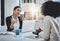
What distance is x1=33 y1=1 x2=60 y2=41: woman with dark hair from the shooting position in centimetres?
169

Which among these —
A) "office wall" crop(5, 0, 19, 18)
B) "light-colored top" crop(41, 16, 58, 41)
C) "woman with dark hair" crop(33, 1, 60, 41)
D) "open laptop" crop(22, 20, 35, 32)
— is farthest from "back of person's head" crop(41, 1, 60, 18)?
"office wall" crop(5, 0, 19, 18)

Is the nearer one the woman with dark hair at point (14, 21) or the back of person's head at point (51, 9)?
the back of person's head at point (51, 9)

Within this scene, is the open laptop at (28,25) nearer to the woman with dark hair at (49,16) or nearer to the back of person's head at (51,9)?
the woman with dark hair at (49,16)

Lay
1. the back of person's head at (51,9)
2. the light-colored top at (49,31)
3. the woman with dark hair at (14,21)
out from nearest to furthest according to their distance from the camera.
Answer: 1. the light-colored top at (49,31)
2. the back of person's head at (51,9)
3. the woman with dark hair at (14,21)

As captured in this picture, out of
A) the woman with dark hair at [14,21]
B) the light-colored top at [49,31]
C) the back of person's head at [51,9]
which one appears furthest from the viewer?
the woman with dark hair at [14,21]

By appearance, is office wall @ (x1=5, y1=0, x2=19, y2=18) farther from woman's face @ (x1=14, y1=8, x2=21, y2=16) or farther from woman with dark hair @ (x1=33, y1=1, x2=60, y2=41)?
woman with dark hair @ (x1=33, y1=1, x2=60, y2=41)

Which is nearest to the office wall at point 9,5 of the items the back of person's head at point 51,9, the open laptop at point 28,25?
the open laptop at point 28,25

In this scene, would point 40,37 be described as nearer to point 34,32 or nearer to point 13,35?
point 34,32

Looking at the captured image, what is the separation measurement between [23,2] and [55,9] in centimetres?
41

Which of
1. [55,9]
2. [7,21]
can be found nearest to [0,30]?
[7,21]

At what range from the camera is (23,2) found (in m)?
1.91

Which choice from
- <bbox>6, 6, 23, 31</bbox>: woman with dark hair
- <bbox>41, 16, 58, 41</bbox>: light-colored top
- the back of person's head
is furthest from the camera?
<bbox>6, 6, 23, 31</bbox>: woman with dark hair

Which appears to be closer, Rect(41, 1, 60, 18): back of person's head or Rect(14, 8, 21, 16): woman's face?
Rect(41, 1, 60, 18): back of person's head

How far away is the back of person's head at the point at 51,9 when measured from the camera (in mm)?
1796
